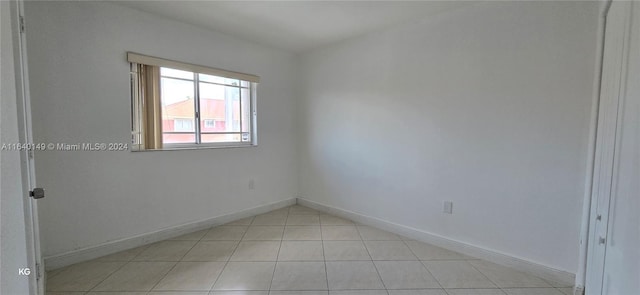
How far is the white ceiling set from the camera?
2322 mm

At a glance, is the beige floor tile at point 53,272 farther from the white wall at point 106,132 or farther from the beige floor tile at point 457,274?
the beige floor tile at point 457,274

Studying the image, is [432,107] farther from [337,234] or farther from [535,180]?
[337,234]

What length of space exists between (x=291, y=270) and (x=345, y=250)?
63 cm

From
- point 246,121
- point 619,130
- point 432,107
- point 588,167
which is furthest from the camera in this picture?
point 246,121

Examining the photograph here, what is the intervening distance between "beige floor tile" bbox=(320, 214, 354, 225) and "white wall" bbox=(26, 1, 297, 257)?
1.20 m

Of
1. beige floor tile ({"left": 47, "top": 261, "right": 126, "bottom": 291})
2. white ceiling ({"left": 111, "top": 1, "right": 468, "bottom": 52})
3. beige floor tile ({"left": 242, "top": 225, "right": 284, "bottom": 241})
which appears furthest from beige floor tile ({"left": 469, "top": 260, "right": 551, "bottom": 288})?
beige floor tile ({"left": 47, "top": 261, "right": 126, "bottom": 291})

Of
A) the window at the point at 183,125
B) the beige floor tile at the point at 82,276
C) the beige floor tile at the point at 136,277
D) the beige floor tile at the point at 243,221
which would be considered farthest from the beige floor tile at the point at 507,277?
the window at the point at 183,125

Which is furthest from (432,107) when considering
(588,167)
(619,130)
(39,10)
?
(39,10)

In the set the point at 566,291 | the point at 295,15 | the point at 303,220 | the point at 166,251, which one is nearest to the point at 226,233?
the point at 166,251

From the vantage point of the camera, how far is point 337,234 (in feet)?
9.53

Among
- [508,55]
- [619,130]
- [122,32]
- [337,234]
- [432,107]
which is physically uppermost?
[122,32]

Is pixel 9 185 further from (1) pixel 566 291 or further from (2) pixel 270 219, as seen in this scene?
(1) pixel 566 291

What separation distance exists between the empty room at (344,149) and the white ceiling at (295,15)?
0.09 ft

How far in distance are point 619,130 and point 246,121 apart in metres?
3.40
